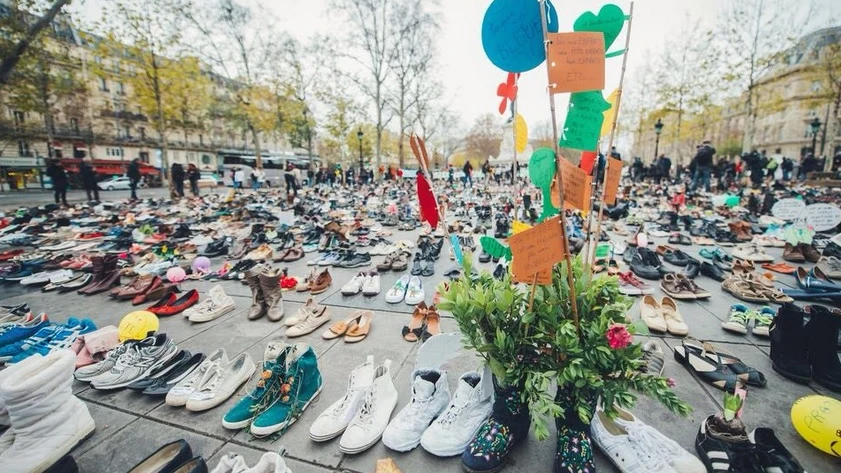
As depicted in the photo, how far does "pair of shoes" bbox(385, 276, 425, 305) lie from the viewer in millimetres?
3635

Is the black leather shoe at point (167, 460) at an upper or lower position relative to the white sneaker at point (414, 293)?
lower

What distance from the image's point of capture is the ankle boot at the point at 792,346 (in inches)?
82.8

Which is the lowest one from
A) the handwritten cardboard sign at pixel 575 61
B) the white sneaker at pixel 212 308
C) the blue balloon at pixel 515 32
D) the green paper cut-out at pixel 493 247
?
the white sneaker at pixel 212 308

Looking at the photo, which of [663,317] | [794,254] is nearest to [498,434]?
[663,317]

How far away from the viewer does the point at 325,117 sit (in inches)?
1283

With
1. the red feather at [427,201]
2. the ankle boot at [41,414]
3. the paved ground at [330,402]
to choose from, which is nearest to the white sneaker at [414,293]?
the paved ground at [330,402]

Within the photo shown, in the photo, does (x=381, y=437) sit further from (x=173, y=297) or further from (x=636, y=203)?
(x=636, y=203)

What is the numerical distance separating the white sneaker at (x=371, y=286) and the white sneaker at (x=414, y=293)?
40 cm

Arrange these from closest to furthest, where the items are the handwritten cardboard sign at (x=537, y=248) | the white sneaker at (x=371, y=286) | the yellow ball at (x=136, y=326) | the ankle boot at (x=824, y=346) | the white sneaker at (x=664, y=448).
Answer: the handwritten cardboard sign at (x=537, y=248), the white sneaker at (x=664, y=448), the ankle boot at (x=824, y=346), the yellow ball at (x=136, y=326), the white sneaker at (x=371, y=286)

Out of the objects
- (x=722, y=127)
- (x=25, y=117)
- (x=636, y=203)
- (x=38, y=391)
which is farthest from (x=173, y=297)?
(x=722, y=127)

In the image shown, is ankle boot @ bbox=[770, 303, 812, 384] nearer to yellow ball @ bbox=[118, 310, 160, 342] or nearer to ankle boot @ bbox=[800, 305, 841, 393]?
ankle boot @ bbox=[800, 305, 841, 393]

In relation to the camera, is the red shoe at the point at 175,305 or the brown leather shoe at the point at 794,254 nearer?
the red shoe at the point at 175,305

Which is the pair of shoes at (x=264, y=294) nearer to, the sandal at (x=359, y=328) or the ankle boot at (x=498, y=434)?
the sandal at (x=359, y=328)

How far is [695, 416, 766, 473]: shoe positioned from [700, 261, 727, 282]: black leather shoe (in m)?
3.39
